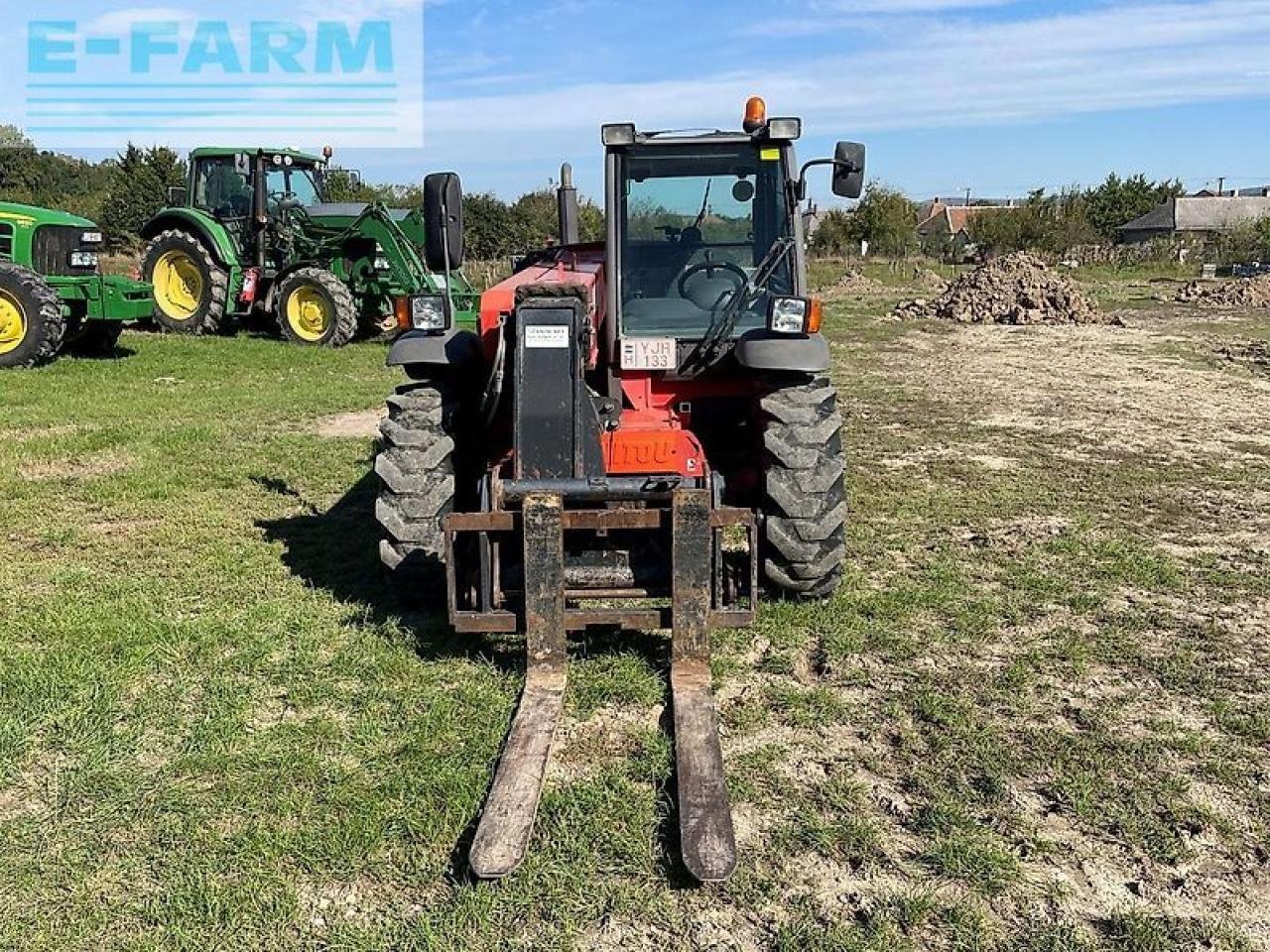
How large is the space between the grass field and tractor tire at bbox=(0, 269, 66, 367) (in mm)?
6088

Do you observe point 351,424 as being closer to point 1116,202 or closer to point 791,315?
point 791,315

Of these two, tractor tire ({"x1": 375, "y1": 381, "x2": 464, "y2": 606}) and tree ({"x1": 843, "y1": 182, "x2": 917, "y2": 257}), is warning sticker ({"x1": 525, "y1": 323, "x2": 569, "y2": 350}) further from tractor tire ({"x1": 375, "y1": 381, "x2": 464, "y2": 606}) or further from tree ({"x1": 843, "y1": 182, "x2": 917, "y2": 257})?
tree ({"x1": 843, "y1": 182, "x2": 917, "y2": 257})

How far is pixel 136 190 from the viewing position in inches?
1372

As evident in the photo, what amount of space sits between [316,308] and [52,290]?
12.1 ft

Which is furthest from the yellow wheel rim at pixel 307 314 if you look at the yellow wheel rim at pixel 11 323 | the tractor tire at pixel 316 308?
the yellow wheel rim at pixel 11 323

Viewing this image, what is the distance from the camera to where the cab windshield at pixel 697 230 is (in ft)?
17.9

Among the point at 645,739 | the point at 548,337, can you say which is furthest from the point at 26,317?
the point at 645,739

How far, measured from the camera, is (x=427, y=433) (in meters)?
5.07

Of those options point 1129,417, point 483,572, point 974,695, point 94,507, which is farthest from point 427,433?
point 1129,417

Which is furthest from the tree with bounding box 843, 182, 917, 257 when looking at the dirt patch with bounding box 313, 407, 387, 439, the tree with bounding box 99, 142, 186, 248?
the dirt patch with bounding box 313, 407, 387, 439

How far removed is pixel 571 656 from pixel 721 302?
1911mm

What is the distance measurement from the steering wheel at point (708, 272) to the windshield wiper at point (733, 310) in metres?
0.13

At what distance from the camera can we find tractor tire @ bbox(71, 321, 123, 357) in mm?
14445

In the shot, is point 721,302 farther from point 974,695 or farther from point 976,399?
point 976,399
